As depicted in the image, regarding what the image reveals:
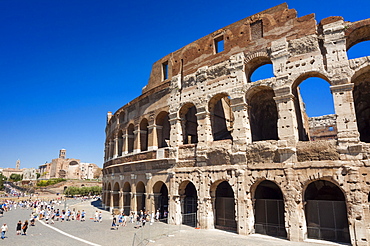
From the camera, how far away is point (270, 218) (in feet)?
40.8

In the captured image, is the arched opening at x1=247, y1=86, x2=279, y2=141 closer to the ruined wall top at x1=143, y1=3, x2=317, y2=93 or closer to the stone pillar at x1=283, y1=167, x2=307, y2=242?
the ruined wall top at x1=143, y1=3, x2=317, y2=93

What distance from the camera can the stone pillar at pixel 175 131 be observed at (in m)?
15.9

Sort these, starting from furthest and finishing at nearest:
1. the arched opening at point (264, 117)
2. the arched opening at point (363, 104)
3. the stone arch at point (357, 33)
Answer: the arched opening at point (264, 117) → the arched opening at point (363, 104) → the stone arch at point (357, 33)

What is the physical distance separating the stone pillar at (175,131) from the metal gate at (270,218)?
5.86m

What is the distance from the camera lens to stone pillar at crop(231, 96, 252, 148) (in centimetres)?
1298

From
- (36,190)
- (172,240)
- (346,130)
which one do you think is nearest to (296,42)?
(346,130)

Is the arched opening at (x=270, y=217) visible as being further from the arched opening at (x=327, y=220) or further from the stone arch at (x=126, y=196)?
the stone arch at (x=126, y=196)

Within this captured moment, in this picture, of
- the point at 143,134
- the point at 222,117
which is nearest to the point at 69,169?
the point at 143,134

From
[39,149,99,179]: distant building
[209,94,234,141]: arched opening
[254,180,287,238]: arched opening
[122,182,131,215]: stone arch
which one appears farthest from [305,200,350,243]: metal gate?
[39,149,99,179]: distant building

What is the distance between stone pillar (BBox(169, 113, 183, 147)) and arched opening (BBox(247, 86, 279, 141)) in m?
5.16

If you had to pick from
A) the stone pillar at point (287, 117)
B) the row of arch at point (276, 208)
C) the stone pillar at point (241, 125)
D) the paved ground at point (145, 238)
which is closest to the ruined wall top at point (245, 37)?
the stone pillar at point (287, 117)

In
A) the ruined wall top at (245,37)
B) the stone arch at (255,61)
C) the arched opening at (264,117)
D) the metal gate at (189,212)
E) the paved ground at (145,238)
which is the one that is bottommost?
the paved ground at (145,238)

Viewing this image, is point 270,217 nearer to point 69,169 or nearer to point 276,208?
point 276,208

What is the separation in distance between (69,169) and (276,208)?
200ft
